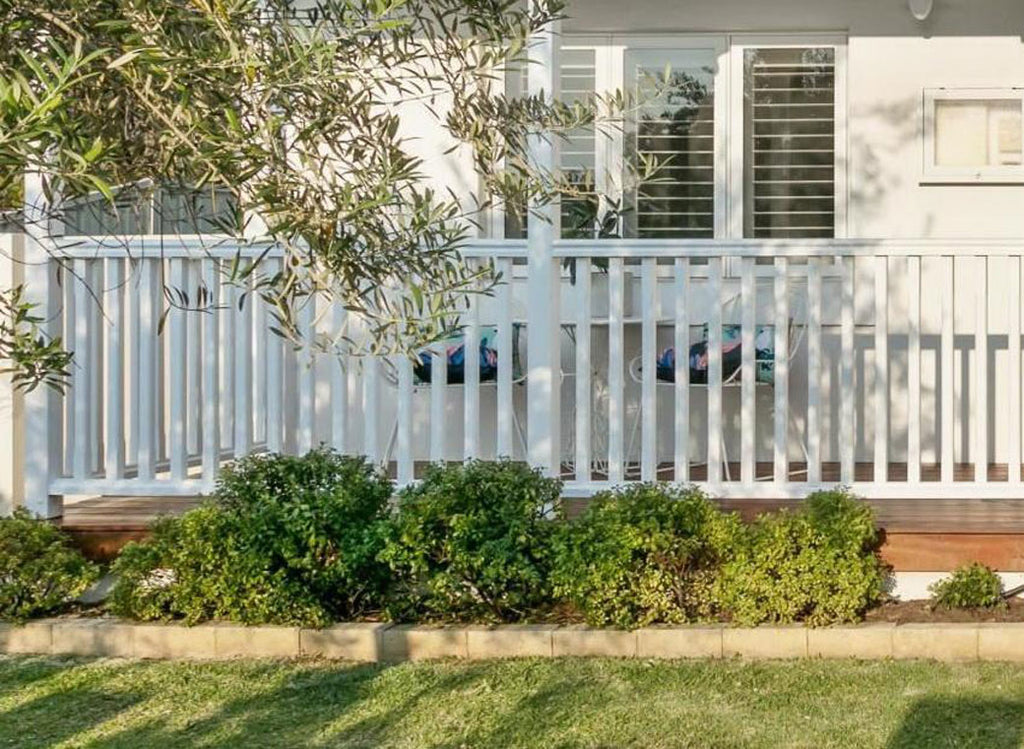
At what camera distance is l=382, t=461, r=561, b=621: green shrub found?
5.24m

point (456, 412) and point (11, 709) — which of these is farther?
Result: point (456, 412)

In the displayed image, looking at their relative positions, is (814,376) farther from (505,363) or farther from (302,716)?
(302,716)

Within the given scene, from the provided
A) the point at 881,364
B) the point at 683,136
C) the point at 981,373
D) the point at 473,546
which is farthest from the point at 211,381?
the point at 683,136

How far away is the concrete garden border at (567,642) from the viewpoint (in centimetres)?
513

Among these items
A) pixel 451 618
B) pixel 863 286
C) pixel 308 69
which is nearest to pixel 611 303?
pixel 451 618

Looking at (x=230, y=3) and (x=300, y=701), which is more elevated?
(x=230, y=3)

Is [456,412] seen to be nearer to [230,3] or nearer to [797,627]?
[797,627]

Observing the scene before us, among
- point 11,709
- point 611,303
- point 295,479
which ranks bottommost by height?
point 11,709

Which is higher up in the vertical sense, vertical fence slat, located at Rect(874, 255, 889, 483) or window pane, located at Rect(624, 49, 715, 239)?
window pane, located at Rect(624, 49, 715, 239)

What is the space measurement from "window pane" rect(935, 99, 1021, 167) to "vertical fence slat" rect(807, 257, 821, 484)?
229 centimetres

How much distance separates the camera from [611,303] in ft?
19.5

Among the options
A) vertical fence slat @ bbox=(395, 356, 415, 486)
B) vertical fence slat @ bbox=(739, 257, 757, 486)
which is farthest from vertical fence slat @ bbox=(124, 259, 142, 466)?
vertical fence slat @ bbox=(739, 257, 757, 486)

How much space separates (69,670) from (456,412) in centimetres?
322

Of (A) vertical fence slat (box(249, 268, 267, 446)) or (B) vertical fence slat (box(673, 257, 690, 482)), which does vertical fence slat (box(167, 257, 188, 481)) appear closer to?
(A) vertical fence slat (box(249, 268, 267, 446))
